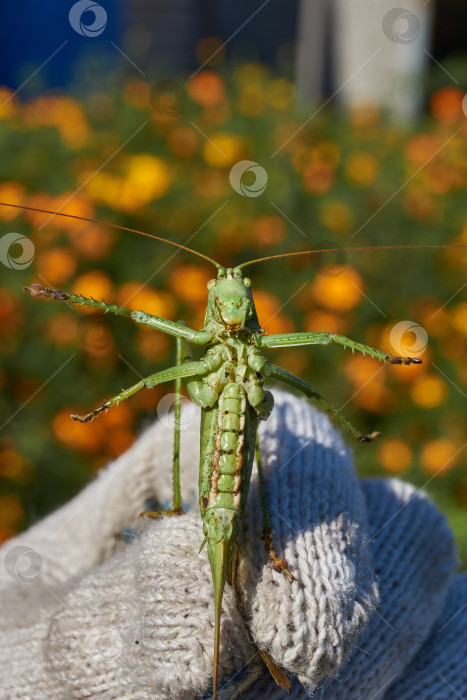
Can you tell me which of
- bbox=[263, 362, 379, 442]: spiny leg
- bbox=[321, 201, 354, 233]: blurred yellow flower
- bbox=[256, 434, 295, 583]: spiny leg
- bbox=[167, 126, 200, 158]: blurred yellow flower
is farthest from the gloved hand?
bbox=[167, 126, 200, 158]: blurred yellow flower

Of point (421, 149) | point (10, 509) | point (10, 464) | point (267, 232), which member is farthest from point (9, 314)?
point (421, 149)

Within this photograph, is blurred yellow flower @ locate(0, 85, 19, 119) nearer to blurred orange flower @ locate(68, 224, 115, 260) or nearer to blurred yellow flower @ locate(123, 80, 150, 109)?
blurred yellow flower @ locate(123, 80, 150, 109)

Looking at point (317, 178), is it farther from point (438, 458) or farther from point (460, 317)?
point (438, 458)

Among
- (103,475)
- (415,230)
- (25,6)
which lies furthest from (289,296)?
(25,6)

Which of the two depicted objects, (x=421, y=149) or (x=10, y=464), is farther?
(x=421, y=149)

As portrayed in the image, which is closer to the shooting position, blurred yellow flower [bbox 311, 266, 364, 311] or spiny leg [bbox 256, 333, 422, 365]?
spiny leg [bbox 256, 333, 422, 365]

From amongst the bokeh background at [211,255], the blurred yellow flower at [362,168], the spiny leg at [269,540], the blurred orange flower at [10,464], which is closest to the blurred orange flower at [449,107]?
the bokeh background at [211,255]
